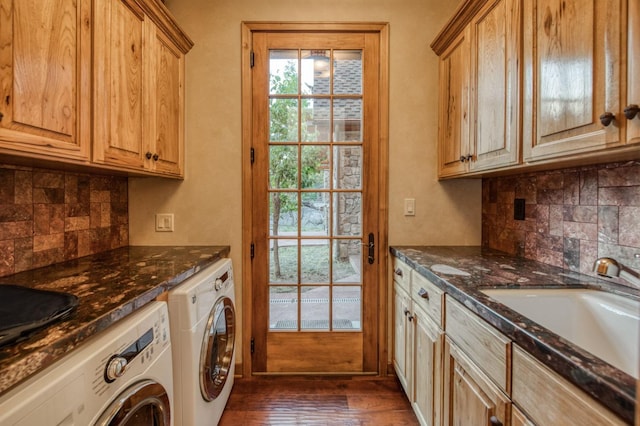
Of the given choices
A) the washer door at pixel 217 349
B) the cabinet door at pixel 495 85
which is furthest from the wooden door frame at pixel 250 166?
the cabinet door at pixel 495 85

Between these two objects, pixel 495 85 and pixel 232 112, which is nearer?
pixel 495 85

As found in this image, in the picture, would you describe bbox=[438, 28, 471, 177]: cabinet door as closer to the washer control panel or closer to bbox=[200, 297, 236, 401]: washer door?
bbox=[200, 297, 236, 401]: washer door

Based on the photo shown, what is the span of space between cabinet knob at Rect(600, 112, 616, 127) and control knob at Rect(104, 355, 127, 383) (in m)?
1.58

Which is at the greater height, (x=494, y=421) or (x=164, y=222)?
(x=164, y=222)

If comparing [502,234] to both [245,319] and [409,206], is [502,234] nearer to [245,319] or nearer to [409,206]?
[409,206]

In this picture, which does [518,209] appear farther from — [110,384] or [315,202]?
[110,384]

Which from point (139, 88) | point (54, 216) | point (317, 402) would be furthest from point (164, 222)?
point (317, 402)

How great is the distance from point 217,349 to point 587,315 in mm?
1689

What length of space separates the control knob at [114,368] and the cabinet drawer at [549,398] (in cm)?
111

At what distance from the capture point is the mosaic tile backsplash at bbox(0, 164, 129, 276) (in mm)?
1331

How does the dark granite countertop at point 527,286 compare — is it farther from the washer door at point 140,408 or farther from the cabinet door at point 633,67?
the washer door at point 140,408

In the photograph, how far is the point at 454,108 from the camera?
1908mm

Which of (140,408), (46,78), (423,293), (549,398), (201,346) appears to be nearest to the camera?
(549,398)

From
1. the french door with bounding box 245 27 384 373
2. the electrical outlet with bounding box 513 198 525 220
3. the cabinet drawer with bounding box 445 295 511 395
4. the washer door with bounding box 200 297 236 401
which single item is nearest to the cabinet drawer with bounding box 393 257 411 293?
the french door with bounding box 245 27 384 373
